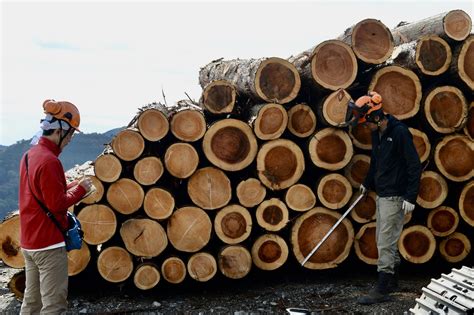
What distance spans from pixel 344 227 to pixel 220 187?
1610 millimetres

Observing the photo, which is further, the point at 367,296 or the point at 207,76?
the point at 207,76

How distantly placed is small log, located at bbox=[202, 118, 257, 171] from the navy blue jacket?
4.60ft

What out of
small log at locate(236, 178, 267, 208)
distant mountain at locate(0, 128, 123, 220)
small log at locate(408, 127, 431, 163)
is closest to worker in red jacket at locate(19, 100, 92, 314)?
small log at locate(236, 178, 267, 208)

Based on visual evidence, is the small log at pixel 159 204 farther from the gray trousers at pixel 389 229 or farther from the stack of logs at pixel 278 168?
the gray trousers at pixel 389 229

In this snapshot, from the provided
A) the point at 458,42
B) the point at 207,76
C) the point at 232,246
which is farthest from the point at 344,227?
the point at 207,76

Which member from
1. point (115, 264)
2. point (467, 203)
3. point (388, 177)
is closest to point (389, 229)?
point (388, 177)

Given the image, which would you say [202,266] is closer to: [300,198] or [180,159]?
[180,159]

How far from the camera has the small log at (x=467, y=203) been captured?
6.50 metres

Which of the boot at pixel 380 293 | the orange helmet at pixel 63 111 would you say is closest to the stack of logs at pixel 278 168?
the boot at pixel 380 293

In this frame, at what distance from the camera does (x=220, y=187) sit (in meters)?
6.25

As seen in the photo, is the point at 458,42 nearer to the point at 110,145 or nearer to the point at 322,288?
the point at 322,288

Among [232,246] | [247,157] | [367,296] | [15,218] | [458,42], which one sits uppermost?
[458,42]

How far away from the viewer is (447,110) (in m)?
6.40

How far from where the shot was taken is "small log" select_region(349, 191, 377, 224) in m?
6.56
